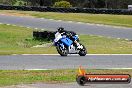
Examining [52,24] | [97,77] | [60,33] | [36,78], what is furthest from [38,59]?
[52,24]

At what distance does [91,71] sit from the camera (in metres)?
13.0

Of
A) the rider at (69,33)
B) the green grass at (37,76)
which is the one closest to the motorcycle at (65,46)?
the rider at (69,33)

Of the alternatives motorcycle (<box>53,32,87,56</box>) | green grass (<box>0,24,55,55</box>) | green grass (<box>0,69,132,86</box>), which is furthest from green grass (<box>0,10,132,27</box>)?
green grass (<box>0,69,132,86</box>)

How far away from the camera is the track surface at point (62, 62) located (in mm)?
14242

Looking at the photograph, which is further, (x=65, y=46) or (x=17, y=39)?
(x=17, y=39)

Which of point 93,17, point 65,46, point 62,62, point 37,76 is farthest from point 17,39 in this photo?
point 93,17

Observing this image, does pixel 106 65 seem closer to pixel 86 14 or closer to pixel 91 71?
pixel 91 71

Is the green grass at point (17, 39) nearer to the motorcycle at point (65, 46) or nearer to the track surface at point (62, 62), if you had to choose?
the motorcycle at point (65, 46)

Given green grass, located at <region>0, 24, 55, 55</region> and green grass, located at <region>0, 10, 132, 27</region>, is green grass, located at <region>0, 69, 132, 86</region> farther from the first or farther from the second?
green grass, located at <region>0, 10, 132, 27</region>

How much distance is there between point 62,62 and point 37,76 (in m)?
3.80

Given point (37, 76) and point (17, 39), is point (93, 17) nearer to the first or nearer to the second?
point (17, 39)

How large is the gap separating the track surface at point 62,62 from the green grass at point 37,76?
3.70 ft

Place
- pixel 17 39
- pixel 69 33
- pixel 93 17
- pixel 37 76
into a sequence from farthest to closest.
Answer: pixel 93 17, pixel 17 39, pixel 69 33, pixel 37 76

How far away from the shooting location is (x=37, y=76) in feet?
38.5
